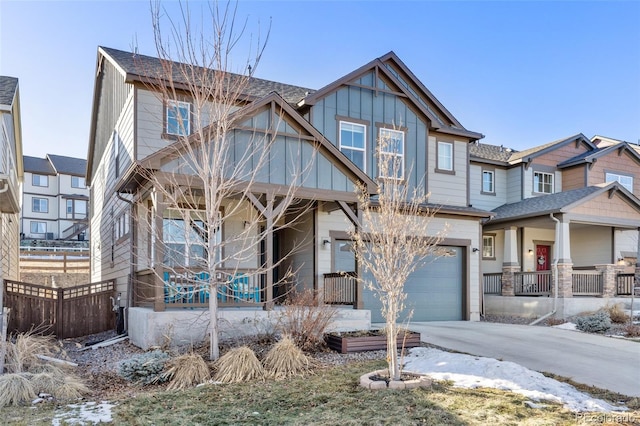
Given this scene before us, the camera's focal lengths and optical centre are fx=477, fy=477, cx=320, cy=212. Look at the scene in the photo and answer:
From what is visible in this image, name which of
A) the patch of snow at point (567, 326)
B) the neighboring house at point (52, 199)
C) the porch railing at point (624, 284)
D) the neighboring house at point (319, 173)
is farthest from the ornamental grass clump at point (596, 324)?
the neighboring house at point (52, 199)

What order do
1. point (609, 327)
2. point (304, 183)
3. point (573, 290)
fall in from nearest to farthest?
1. point (304, 183)
2. point (609, 327)
3. point (573, 290)

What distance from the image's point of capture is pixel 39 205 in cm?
4419

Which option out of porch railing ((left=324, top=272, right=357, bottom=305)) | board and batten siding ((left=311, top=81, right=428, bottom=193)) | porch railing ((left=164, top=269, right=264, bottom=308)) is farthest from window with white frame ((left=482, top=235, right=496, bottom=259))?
porch railing ((left=164, top=269, right=264, bottom=308))

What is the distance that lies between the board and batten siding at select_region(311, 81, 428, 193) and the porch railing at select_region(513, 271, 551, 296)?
5.24 metres

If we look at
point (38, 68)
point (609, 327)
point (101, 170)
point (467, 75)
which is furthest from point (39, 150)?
point (609, 327)

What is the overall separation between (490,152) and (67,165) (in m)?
40.5

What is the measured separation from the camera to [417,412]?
526cm

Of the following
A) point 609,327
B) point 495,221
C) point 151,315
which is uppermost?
point 495,221

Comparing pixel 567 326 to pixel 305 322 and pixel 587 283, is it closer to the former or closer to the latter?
pixel 587 283

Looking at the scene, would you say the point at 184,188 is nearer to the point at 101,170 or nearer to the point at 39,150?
the point at 101,170

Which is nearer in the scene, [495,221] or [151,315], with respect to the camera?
[151,315]

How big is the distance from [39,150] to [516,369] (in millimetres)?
51262

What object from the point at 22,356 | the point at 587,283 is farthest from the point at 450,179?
the point at 22,356

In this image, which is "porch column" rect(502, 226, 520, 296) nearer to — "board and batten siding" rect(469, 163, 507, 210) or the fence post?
"board and batten siding" rect(469, 163, 507, 210)
